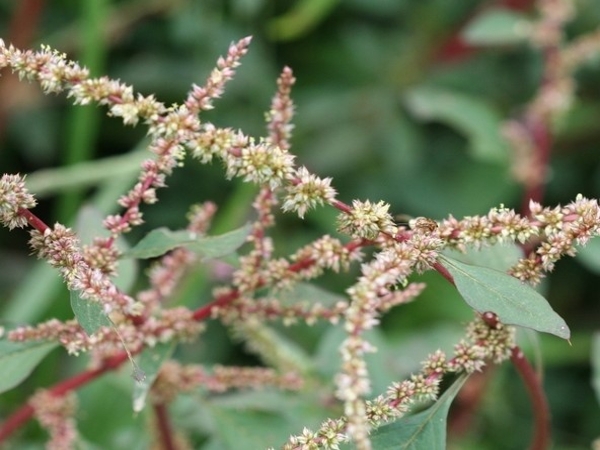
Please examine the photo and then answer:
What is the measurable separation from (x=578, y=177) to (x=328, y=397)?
130cm

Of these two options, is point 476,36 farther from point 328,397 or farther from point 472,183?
point 328,397

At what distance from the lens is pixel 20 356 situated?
939mm

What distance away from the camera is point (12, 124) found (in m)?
2.35

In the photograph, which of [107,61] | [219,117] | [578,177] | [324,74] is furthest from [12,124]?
[578,177]

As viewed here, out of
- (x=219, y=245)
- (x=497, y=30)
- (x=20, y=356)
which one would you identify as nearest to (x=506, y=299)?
(x=219, y=245)

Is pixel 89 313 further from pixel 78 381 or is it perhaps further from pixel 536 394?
pixel 536 394

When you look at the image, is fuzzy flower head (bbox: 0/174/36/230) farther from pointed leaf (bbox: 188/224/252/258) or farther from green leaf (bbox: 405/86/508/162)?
green leaf (bbox: 405/86/508/162)

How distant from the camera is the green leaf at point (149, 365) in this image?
0.87 m

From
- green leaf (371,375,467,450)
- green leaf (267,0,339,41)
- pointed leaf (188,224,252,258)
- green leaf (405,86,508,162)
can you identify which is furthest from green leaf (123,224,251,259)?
green leaf (267,0,339,41)

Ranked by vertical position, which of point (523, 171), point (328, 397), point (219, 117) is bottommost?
point (328, 397)

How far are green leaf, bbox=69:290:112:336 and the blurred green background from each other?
1168 millimetres

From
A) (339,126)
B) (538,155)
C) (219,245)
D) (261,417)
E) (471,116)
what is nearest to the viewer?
(219,245)

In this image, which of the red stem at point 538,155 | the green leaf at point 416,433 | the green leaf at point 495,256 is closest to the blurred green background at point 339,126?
the red stem at point 538,155

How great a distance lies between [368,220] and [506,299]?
0.13 m
